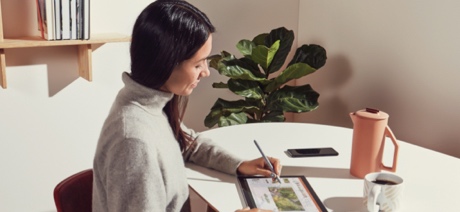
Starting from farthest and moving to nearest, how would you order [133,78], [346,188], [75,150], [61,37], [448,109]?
[75,150], [448,109], [61,37], [346,188], [133,78]

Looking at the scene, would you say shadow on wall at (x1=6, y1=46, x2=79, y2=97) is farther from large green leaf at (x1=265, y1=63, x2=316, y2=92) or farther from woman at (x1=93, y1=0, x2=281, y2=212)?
woman at (x1=93, y1=0, x2=281, y2=212)

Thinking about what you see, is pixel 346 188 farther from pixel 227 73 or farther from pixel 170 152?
pixel 227 73

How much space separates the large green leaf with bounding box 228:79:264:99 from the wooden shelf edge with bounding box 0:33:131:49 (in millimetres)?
556

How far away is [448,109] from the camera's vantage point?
2.04 metres

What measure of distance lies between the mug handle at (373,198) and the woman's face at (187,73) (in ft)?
1.56

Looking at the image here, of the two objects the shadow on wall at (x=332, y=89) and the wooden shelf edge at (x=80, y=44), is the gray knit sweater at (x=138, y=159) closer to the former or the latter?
the wooden shelf edge at (x=80, y=44)

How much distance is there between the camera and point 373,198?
3.44 feet

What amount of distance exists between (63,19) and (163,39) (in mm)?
965

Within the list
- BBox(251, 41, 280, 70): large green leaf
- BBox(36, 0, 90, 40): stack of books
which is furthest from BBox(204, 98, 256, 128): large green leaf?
BBox(36, 0, 90, 40): stack of books

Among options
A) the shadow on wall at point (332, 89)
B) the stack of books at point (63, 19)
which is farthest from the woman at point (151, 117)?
the shadow on wall at point (332, 89)

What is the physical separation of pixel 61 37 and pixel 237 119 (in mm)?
889

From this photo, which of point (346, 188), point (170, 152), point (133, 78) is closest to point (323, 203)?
point (346, 188)

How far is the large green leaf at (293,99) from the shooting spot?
2.29 meters

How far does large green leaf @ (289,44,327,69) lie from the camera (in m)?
2.38
